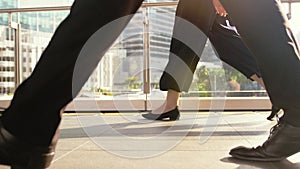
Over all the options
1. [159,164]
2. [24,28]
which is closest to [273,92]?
[159,164]

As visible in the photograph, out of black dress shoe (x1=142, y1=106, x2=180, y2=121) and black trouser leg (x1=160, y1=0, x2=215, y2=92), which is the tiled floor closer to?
black dress shoe (x1=142, y1=106, x2=180, y2=121)

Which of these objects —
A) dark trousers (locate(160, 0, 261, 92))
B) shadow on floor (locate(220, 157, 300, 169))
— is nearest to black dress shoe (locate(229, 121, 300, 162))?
shadow on floor (locate(220, 157, 300, 169))

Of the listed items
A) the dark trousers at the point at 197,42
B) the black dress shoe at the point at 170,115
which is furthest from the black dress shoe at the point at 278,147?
the black dress shoe at the point at 170,115

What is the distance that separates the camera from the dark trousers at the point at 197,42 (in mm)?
1774

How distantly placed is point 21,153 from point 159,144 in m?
0.63

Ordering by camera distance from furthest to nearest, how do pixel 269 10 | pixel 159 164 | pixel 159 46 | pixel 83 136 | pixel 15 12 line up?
pixel 15 12 → pixel 159 46 → pixel 83 136 → pixel 159 164 → pixel 269 10

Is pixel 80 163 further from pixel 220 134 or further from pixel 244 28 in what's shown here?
pixel 220 134

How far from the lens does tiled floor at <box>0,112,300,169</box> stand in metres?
1.02

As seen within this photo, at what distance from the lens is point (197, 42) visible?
1860 mm

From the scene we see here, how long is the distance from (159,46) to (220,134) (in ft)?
4.75

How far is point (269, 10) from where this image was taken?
0.90m

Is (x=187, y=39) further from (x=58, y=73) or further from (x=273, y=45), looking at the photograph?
(x=58, y=73)

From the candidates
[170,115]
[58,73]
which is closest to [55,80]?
[58,73]

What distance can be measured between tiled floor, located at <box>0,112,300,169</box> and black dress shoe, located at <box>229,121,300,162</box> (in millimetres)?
26
